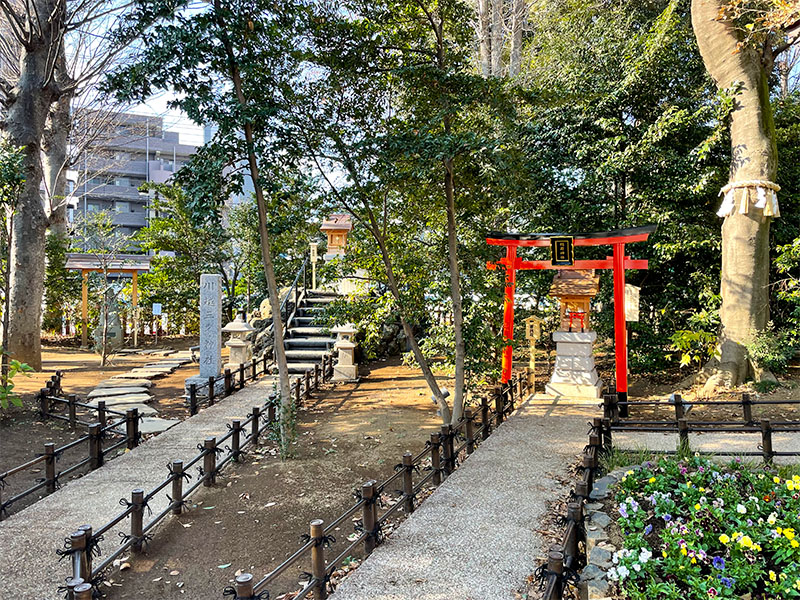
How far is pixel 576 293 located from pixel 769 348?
332 centimetres

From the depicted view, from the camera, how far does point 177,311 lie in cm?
1877

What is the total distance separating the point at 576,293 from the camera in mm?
9742

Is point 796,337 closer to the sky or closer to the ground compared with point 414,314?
closer to the ground

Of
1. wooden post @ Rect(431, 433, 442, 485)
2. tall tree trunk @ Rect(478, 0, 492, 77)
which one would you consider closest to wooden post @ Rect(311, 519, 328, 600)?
wooden post @ Rect(431, 433, 442, 485)

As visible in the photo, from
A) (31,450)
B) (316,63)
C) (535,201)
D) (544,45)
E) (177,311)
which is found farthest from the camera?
(177,311)

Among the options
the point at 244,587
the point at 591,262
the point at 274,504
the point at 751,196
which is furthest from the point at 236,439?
the point at 751,196

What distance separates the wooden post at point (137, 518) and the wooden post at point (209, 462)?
3.83ft

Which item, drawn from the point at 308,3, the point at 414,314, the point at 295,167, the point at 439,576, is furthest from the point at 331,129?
the point at 439,576

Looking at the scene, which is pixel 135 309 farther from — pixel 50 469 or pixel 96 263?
pixel 50 469

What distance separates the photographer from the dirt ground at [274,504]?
4.07 m

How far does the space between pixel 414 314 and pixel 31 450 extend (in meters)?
5.57

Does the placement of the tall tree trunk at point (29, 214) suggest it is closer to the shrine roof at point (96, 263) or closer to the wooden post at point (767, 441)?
the shrine roof at point (96, 263)

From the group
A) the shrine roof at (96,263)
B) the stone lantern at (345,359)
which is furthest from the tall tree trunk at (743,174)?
the shrine roof at (96,263)

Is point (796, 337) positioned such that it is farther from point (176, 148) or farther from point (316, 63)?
point (176, 148)
